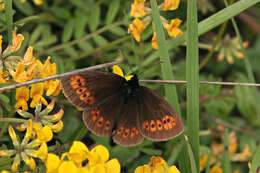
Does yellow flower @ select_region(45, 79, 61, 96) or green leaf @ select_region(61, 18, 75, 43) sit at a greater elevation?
green leaf @ select_region(61, 18, 75, 43)

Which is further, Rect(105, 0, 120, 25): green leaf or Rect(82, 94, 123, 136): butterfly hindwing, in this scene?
Rect(105, 0, 120, 25): green leaf

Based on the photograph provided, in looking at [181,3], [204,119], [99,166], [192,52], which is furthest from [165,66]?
[204,119]

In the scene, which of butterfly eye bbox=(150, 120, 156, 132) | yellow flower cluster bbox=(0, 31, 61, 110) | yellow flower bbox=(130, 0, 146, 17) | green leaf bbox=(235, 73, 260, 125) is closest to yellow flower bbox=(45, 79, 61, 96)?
yellow flower cluster bbox=(0, 31, 61, 110)

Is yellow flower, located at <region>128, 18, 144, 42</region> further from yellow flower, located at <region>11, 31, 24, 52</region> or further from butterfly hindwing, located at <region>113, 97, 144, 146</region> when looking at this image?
yellow flower, located at <region>11, 31, 24, 52</region>

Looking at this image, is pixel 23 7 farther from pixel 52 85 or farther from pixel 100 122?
pixel 100 122

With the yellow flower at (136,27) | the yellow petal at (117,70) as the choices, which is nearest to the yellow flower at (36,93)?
the yellow petal at (117,70)
